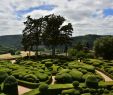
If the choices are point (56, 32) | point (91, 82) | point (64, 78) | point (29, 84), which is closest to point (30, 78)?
point (29, 84)

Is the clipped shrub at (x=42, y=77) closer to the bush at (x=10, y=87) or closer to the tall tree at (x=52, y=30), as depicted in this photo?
the bush at (x=10, y=87)

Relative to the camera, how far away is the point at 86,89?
1592 inches

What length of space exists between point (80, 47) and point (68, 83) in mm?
75132

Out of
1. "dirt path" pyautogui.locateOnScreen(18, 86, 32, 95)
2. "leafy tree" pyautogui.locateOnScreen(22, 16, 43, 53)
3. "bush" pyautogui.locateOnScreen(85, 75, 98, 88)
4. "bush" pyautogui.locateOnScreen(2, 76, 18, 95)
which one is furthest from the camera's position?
"leafy tree" pyautogui.locateOnScreen(22, 16, 43, 53)

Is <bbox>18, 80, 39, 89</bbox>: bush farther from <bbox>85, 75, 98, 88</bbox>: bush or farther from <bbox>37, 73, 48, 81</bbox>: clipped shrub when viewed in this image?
<bbox>85, 75, 98, 88</bbox>: bush

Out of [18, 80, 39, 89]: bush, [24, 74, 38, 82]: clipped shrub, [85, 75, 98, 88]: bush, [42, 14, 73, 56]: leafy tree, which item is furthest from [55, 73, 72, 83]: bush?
[42, 14, 73, 56]: leafy tree

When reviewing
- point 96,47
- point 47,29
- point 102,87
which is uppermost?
point 47,29

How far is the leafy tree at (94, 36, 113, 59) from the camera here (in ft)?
293

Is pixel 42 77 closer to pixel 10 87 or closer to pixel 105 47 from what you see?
pixel 10 87

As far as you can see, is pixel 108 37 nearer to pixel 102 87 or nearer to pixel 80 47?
pixel 80 47

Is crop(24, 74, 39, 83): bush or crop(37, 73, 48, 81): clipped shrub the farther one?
crop(37, 73, 48, 81): clipped shrub

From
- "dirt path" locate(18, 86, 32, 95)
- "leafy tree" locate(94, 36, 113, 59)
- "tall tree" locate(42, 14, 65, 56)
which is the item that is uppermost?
"tall tree" locate(42, 14, 65, 56)

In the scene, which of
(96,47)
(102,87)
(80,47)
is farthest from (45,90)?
(80,47)

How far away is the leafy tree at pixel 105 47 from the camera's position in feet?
293
